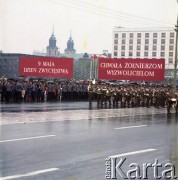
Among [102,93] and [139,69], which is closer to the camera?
[102,93]

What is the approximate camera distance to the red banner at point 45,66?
3106 cm

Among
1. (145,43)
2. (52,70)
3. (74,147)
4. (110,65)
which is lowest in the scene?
(74,147)

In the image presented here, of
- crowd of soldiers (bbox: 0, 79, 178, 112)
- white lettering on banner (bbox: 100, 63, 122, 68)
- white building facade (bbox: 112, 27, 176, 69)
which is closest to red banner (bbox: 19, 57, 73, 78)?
crowd of soldiers (bbox: 0, 79, 178, 112)

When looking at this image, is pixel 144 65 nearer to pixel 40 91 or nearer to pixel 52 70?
pixel 52 70

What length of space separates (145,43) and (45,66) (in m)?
116

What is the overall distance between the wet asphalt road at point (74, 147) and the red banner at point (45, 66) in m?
14.5

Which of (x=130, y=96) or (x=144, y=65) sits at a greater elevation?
(x=144, y=65)

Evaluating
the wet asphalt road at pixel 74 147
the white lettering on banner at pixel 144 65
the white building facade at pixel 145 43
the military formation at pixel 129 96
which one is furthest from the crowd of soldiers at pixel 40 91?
the white building facade at pixel 145 43

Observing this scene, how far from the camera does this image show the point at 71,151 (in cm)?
1001

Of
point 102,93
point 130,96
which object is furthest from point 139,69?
point 102,93

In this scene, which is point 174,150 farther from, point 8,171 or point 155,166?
point 8,171

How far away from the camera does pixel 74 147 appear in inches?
417

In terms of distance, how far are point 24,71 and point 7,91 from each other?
380 cm

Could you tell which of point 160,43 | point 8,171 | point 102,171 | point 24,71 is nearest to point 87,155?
point 102,171
